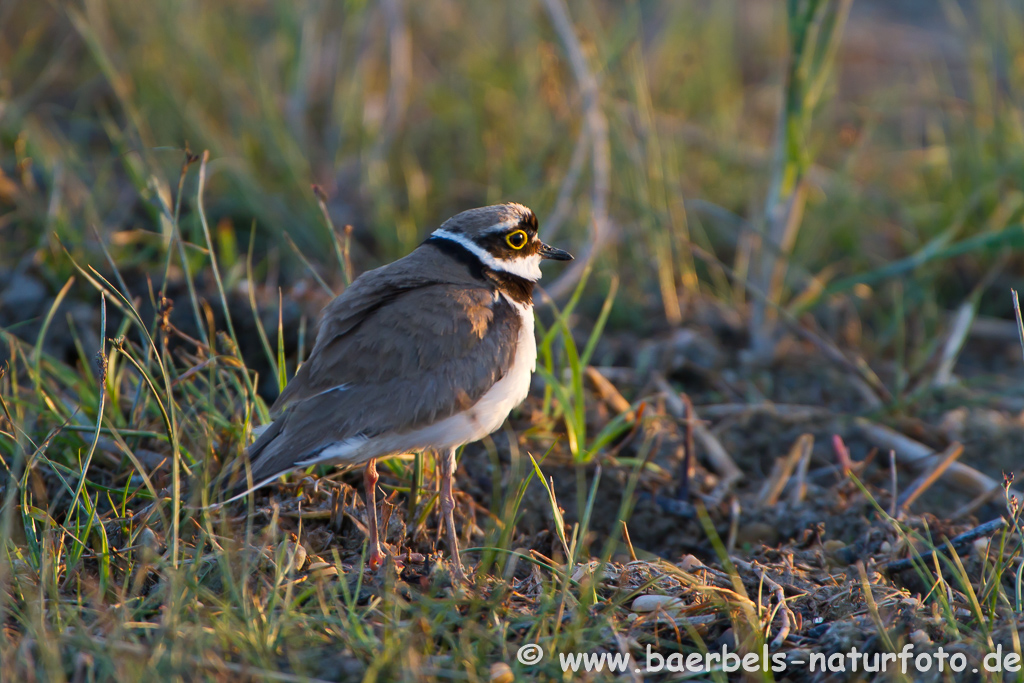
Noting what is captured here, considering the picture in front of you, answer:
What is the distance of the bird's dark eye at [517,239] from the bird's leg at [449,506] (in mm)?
945

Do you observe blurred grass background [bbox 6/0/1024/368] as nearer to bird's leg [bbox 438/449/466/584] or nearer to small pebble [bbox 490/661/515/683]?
bird's leg [bbox 438/449/466/584]

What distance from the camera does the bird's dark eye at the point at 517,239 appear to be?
374cm

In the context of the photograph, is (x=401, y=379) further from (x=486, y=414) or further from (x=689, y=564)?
(x=689, y=564)

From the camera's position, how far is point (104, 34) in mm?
6379

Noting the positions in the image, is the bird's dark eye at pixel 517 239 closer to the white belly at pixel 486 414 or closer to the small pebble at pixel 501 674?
the white belly at pixel 486 414

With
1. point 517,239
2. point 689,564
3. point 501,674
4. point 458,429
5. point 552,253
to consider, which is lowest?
point 689,564

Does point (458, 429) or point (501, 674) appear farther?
point (458, 429)

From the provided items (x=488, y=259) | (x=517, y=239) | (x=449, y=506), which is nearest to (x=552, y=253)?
(x=517, y=239)

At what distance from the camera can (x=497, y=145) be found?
6.29 m

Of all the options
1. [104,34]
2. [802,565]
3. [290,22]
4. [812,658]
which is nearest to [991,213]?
[802,565]

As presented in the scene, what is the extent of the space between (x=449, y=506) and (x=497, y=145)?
3.63 metres

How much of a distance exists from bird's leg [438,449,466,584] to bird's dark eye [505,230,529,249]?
0.94 m

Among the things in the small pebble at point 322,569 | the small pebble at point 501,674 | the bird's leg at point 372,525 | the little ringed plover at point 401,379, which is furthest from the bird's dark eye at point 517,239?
the small pebble at point 501,674

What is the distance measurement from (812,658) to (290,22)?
507 cm
